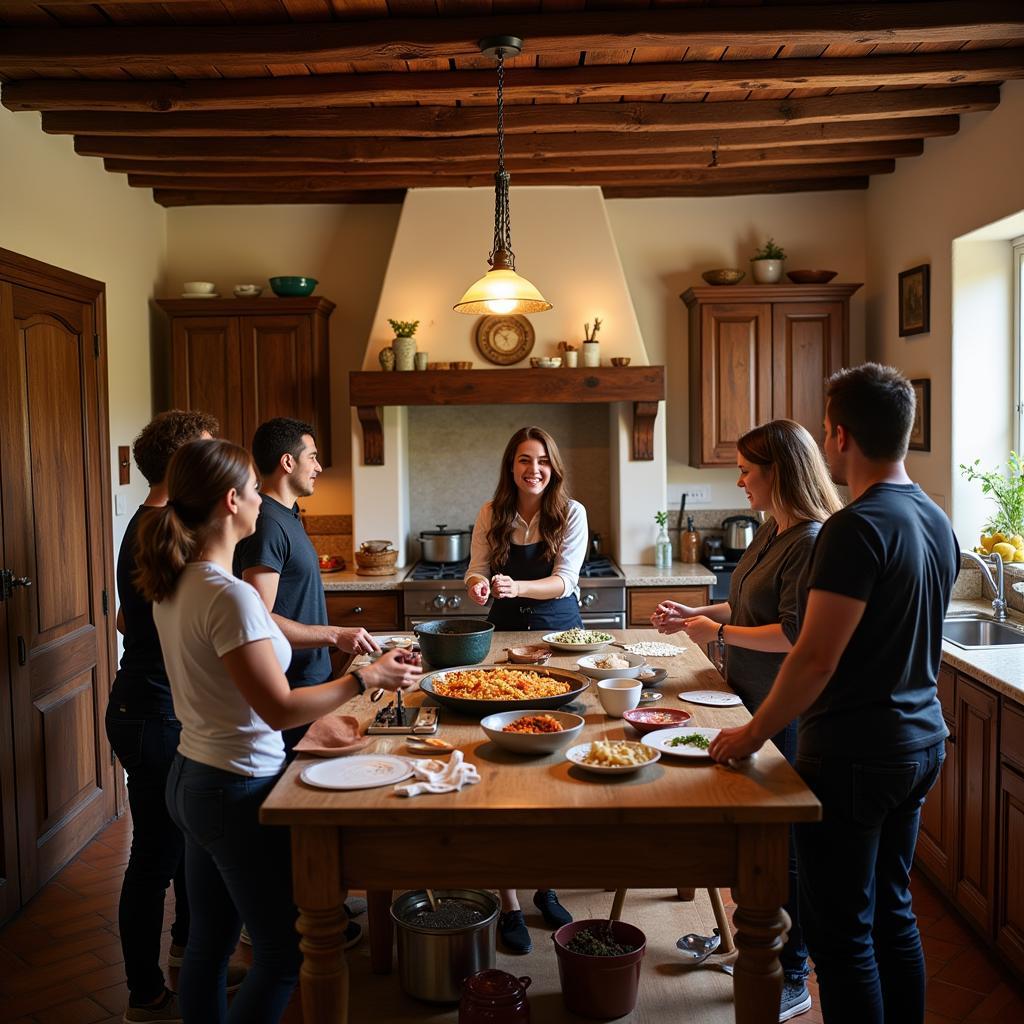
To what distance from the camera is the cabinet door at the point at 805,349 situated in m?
5.49

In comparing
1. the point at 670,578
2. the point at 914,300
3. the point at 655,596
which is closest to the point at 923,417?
the point at 914,300

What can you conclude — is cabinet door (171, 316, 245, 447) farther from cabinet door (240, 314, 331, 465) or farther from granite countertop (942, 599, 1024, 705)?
granite countertop (942, 599, 1024, 705)

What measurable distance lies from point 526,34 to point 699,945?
3.02 m

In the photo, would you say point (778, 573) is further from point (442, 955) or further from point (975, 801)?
point (442, 955)

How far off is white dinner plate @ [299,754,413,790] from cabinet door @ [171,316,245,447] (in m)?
3.57

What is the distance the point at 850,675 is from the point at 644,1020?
4.27 feet

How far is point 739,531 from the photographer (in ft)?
18.7

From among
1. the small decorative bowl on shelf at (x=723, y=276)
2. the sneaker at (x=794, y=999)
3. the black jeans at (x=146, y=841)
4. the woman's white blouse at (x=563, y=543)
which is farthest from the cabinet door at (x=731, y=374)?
Result: the black jeans at (x=146, y=841)

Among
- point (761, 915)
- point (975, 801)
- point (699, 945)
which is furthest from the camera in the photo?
point (975, 801)

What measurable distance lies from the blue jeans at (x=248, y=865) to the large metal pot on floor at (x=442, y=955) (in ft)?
2.34

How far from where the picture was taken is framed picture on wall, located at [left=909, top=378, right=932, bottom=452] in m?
4.85

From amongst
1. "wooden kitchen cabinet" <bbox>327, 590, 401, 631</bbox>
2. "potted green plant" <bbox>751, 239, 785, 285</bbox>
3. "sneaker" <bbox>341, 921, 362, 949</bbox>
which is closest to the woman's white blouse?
Result: "sneaker" <bbox>341, 921, 362, 949</bbox>

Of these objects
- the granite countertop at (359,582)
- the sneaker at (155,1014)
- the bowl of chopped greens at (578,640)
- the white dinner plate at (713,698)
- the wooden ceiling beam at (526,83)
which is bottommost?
the sneaker at (155,1014)

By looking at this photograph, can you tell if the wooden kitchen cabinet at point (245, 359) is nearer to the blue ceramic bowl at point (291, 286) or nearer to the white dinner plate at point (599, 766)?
the blue ceramic bowl at point (291, 286)
